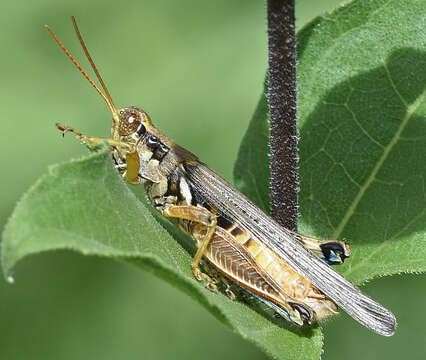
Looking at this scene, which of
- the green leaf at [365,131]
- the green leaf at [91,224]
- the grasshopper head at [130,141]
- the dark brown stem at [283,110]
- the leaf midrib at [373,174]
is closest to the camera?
the green leaf at [91,224]

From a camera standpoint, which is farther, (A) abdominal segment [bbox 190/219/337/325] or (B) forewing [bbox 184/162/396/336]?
(A) abdominal segment [bbox 190/219/337/325]

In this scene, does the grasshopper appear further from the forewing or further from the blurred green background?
the blurred green background

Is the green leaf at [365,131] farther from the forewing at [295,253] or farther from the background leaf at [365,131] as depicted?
the forewing at [295,253]

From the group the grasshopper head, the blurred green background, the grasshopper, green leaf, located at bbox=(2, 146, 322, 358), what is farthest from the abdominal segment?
the blurred green background

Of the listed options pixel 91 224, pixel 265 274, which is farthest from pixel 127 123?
pixel 91 224

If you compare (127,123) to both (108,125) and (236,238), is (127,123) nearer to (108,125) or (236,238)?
(236,238)

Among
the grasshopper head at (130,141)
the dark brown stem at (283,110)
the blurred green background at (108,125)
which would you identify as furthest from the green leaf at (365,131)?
the blurred green background at (108,125)
